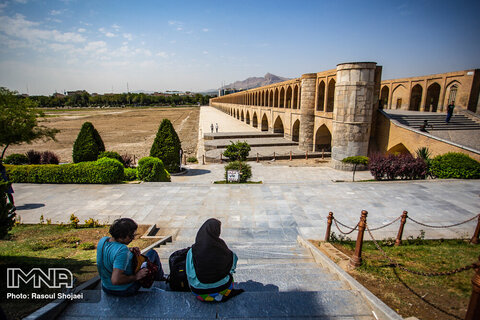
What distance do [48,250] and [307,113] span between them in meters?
17.4

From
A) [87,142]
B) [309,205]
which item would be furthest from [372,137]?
[87,142]

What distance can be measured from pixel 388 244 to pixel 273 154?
520 inches

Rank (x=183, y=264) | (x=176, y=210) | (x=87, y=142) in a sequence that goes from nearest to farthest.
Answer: (x=183, y=264) < (x=176, y=210) < (x=87, y=142)

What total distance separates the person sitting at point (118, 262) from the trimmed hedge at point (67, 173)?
7.45 metres

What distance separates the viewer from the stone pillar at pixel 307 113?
18.9 meters

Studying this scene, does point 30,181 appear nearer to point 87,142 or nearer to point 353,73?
point 87,142

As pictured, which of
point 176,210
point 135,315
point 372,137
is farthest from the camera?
point 372,137

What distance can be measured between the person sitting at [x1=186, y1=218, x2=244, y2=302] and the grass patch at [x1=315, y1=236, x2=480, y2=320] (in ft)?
6.59

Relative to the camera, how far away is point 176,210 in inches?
283

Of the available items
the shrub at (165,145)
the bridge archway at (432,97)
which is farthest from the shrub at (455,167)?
the bridge archway at (432,97)

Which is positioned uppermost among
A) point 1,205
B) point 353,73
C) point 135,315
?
point 353,73

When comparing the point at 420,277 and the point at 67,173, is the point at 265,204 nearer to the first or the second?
the point at 420,277

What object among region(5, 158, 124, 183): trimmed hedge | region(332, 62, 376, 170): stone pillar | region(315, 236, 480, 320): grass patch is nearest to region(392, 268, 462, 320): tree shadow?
region(315, 236, 480, 320): grass patch

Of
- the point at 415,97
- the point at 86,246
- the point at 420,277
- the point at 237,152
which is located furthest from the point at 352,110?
the point at 86,246
